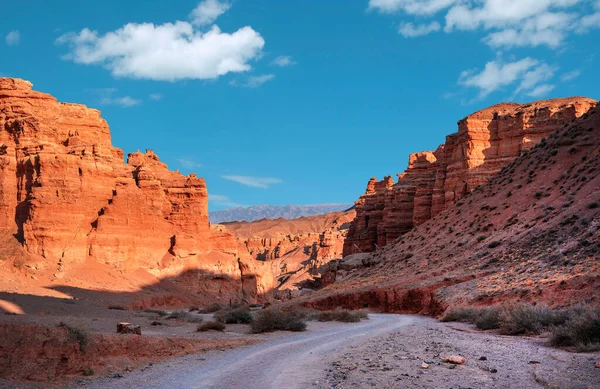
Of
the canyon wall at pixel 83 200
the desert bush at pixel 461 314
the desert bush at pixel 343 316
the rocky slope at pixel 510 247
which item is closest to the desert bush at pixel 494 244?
the rocky slope at pixel 510 247

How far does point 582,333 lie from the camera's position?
10.8 metres

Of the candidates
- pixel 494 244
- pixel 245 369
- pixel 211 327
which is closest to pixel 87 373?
pixel 245 369

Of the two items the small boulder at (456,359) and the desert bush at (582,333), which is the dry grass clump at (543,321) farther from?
the small boulder at (456,359)

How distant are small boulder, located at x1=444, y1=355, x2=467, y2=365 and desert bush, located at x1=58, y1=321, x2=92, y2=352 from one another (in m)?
7.31

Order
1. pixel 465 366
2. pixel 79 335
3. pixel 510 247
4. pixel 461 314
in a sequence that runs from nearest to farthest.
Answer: pixel 465 366 → pixel 79 335 → pixel 461 314 → pixel 510 247

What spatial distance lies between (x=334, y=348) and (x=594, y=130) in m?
33.6

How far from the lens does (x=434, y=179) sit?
61.7 meters

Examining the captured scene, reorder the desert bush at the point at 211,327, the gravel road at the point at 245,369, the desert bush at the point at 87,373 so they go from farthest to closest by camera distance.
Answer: the desert bush at the point at 211,327 → the desert bush at the point at 87,373 → the gravel road at the point at 245,369

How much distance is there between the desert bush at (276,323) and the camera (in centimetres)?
2003

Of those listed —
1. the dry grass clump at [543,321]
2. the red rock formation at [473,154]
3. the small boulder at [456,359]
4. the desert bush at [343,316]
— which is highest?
the red rock formation at [473,154]

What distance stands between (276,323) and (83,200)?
29.4 metres

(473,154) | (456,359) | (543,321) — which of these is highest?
(473,154)

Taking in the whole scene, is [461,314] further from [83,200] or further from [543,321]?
[83,200]

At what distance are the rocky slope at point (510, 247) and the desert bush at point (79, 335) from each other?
519 inches
